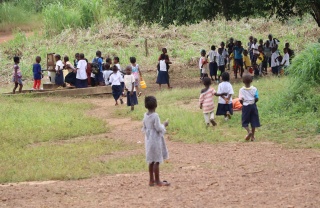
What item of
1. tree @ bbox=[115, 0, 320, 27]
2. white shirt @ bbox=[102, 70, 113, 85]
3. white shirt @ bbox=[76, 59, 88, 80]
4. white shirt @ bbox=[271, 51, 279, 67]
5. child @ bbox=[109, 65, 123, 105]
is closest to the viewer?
child @ bbox=[109, 65, 123, 105]

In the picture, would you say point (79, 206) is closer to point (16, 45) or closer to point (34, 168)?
point (34, 168)

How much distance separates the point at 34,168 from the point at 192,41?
23391 millimetres

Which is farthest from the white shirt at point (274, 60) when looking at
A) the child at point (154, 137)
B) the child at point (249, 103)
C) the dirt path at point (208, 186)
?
the child at point (154, 137)

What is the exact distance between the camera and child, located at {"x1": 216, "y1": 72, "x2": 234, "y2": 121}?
15.8 metres

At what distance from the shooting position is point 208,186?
32.3 feet

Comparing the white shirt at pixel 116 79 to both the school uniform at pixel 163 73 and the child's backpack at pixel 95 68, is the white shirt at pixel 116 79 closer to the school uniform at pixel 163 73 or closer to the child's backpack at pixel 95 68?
the child's backpack at pixel 95 68

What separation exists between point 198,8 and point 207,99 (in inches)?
384

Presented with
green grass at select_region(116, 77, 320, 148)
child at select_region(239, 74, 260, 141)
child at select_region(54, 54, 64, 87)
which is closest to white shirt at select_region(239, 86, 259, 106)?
child at select_region(239, 74, 260, 141)

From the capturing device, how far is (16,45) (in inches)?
1407

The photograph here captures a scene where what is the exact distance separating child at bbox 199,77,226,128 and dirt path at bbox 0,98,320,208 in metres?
2.66

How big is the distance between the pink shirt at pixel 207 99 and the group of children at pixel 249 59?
899 centimetres

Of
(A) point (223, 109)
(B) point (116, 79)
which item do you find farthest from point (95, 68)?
(A) point (223, 109)

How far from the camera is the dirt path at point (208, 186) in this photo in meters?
8.95

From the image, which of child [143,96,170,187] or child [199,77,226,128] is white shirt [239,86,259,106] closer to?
child [199,77,226,128]
